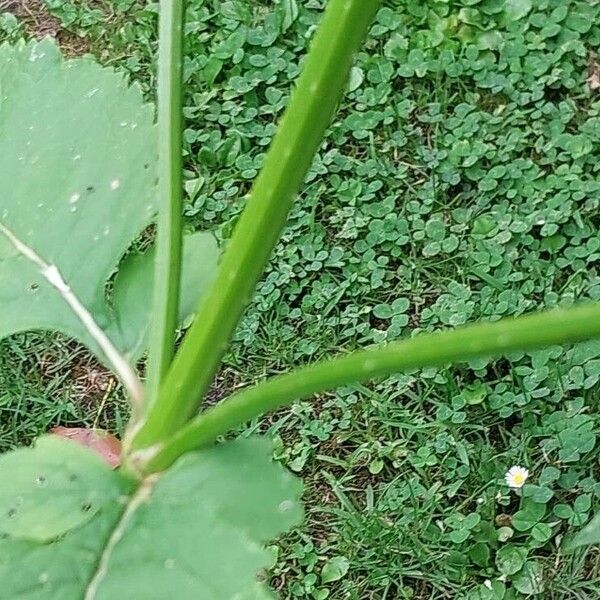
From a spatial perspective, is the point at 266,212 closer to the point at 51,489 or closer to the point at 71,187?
the point at 51,489

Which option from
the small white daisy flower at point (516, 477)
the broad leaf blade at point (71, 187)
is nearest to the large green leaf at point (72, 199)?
the broad leaf blade at point (71, 187)

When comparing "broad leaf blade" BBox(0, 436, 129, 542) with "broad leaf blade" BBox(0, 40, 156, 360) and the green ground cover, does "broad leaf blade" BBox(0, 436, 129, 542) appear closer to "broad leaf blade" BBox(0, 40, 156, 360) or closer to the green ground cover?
"broad leaf blade" BBox(0, 40, 156, 360)

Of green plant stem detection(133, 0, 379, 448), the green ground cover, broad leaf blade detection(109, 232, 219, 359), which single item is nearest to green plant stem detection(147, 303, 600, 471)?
green plant stem detection(133, 0, 379, 448)

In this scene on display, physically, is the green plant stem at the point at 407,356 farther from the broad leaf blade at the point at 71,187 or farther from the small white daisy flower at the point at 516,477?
the small white daisy flower at the point at 516,477

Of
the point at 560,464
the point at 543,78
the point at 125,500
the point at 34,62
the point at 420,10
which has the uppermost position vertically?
the point at 34,62

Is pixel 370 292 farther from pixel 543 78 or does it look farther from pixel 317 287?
pixel 543 78

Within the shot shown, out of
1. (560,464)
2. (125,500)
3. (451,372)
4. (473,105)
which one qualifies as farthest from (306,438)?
(125,500)

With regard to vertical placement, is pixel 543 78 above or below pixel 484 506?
above
